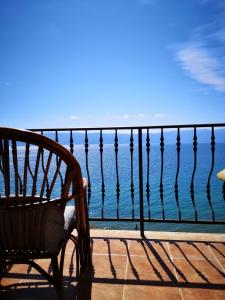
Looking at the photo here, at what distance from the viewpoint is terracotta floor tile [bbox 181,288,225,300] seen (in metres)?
1.72

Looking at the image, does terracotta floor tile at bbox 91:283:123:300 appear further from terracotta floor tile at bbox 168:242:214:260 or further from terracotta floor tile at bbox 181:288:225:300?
terracotta floor tile at bbox 168:242:214:260

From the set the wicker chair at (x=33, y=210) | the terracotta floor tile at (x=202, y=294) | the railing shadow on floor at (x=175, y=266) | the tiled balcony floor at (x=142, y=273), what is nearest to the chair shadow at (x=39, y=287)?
the tiled balcony floor at (x=142, y=273)

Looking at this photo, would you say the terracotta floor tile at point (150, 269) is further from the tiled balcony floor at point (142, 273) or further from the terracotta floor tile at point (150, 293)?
the terracotta floor tile at point (150, 293)

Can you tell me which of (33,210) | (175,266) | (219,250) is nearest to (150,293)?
(175,266)

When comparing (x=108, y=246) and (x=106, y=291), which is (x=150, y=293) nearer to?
(x=106, y=291)

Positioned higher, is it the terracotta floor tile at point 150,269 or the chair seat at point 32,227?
the chair seat at point 32,227

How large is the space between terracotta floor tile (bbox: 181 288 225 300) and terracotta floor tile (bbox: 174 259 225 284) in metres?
0.11

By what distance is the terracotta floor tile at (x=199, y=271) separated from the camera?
193cm

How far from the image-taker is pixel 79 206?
4.93 ft

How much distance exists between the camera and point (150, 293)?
1.79 metres

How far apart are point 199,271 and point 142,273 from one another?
44 cm

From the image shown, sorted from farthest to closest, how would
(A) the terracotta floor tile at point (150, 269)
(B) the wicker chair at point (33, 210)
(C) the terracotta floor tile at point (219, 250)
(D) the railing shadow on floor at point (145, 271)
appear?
(C) the terracotta floor tile at point (219, 250), (A) the terracotta floor tile at point (150, 269), (D) the railing shadow on floor at point (145, 271), (B) the wicker chair at point (33, 210)

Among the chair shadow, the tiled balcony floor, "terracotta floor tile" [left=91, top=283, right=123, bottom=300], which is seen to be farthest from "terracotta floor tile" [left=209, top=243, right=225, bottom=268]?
the chair shadow

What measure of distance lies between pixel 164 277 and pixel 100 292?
19.7 inches
